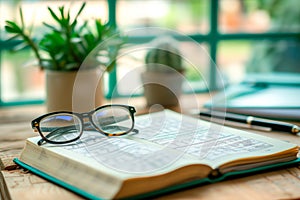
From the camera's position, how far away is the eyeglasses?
862 mm

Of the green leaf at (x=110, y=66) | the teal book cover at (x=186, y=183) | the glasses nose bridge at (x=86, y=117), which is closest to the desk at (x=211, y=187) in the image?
the teal book cover at (x=186, y=183)

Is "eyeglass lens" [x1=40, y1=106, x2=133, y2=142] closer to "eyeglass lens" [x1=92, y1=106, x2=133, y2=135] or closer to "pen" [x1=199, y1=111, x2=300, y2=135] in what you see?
"eyeglass lens" [x1=92, y1=106, x2=133, y2=135]

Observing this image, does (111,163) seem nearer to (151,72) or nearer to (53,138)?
(53,138)

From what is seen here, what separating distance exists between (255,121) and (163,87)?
0.29 meters

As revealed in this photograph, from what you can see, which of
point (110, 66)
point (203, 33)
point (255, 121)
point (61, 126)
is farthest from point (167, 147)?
point (203, 33)

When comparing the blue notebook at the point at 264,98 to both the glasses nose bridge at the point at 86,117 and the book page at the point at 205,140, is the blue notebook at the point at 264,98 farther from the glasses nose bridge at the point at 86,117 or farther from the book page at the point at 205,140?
the glasses nose bridge at the point at 86,117

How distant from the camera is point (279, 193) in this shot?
715mm

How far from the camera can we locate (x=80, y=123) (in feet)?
2.91

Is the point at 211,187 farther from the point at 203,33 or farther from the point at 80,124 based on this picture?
the point at 203,33

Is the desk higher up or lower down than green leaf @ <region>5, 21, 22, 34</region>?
lower down

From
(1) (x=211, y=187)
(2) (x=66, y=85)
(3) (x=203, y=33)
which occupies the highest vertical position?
(3) (x=203, y=33)

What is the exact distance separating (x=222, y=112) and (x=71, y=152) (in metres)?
0.45

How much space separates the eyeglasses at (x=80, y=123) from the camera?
0.86 m

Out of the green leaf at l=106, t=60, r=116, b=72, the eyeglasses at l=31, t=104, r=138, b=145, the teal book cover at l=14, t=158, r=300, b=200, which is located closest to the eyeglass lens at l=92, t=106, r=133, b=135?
the eyeglasses at l=31, t=104, r=138, b=145
